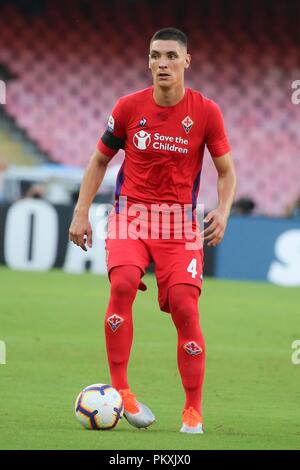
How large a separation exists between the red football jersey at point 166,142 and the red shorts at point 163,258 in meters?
0.28

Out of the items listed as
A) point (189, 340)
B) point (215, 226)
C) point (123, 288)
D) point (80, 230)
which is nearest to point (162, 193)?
point (215, 226)

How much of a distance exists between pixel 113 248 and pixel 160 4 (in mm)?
21385

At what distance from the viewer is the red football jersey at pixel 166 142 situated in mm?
7051

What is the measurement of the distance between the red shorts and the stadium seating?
64.3ft

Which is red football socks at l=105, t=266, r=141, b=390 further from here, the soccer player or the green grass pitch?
the green grass pitch

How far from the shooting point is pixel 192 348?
22.5 ft

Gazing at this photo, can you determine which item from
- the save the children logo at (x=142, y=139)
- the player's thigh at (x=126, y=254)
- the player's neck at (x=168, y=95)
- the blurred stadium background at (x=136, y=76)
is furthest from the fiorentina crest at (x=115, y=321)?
the blurred stadium background at (x=136, y=76)

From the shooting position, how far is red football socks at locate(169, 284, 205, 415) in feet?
22.3

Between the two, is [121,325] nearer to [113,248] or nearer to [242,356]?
[113,248]

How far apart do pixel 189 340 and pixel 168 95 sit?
1.47 metres

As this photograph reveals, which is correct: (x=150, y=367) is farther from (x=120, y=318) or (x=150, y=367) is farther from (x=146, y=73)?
(x=146, y=73)

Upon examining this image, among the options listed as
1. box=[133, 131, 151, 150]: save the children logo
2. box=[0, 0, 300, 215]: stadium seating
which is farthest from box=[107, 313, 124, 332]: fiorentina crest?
box=[0, 0, 300, 215]: stadium seating

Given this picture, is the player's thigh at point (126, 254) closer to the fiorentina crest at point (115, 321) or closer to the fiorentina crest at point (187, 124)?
the fiorentina crest at point (115, 321)
